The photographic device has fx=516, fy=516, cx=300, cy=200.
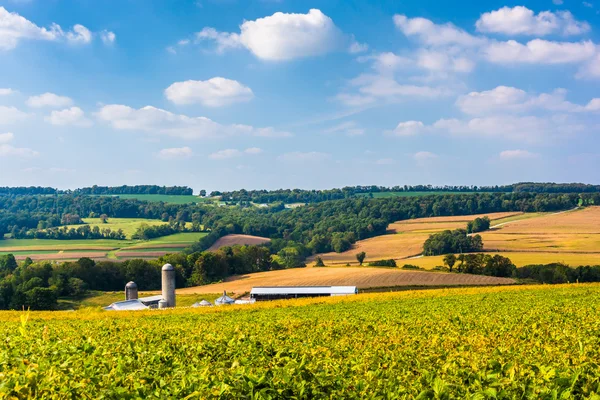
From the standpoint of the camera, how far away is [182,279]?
106938 millimetres

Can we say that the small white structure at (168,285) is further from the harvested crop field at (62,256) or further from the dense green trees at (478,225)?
the dense green trees at (478,225)

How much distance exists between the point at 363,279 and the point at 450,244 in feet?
165

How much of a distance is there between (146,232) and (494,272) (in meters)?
109

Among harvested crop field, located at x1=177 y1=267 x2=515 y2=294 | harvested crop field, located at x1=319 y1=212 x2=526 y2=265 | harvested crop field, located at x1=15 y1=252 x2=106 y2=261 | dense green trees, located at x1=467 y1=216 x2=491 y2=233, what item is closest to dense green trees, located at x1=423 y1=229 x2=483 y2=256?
harvested crop field, located at x1=319 y1=212 x2=526 y2=265

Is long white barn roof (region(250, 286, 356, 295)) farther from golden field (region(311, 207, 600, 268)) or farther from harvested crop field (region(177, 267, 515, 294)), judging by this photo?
golden field (region(311, 207, 600, 268))

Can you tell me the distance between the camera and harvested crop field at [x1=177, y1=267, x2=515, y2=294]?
8162cm

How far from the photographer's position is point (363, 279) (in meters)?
85.3

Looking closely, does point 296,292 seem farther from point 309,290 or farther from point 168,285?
point 168,285

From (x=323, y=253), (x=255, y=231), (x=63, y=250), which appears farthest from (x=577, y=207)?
(x=63, y=250)

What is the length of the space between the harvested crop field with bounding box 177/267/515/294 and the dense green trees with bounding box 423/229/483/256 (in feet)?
125

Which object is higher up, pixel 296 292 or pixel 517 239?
pixel 517 239

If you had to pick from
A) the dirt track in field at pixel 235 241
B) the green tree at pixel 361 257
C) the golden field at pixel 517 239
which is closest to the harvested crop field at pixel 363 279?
the golden field at pixel 517 239

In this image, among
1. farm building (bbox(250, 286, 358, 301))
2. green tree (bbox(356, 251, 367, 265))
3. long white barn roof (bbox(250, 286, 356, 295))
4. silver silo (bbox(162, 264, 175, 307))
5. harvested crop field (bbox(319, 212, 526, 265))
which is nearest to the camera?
silver silo (bbox(162, 264, 175, 307))

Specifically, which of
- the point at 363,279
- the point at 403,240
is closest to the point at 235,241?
the point at 403,240
